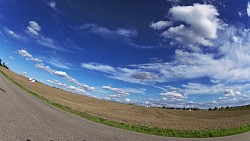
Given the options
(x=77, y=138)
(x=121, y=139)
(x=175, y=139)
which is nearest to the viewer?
(x=77, y=138)

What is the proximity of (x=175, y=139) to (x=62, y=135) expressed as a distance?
6704mm

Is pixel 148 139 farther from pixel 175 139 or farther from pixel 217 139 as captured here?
pixel 217 139

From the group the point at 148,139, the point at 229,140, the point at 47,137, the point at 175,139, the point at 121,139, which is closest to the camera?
the point at 47,137

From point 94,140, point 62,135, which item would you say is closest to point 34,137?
point 62,135

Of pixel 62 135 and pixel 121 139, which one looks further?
pixel 121 139

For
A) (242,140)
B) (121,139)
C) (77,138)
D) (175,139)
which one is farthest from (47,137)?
(242,140)

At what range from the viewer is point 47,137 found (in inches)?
366

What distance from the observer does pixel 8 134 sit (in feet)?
28.3

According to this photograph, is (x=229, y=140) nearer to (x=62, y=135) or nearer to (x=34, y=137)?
(x=62, y=135)

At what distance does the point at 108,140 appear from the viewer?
35.2ft

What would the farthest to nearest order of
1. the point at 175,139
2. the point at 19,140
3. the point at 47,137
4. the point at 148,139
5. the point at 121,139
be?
the point at 175,139 → the point at 148,139 → the point at 121,139 → the point at 47,137 → the point at 19,140

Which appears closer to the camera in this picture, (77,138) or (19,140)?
(19,140)

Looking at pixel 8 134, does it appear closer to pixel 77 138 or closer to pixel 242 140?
pixel 77 138

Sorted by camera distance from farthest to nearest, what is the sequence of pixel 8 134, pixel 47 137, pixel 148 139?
pixel 148 139
pixel 47 137
pixel 8 134
